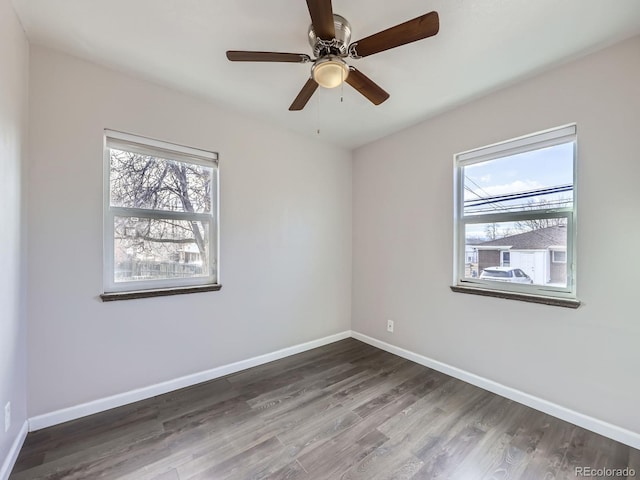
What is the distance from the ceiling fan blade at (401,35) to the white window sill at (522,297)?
1.93 meters

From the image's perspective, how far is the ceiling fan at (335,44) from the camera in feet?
4.14

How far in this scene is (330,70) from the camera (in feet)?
4.88

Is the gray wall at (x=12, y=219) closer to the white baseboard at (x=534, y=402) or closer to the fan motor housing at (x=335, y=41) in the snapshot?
the fan motor housing at (x=335, y=41)

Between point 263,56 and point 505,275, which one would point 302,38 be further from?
point 505,275

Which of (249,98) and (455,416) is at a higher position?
(249,98)

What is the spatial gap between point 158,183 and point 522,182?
299 cm

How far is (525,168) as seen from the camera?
2.26 metres

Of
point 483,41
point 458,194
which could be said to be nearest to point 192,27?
point 483,41

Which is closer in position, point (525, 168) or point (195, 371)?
point (525, 168)

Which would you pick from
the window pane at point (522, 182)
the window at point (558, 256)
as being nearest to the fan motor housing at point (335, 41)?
the window pane at point (522, 182)

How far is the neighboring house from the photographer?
2066 millimetres

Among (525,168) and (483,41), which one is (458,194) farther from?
(483,41)

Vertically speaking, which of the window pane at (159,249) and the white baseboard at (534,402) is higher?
the window pane at (159,249)

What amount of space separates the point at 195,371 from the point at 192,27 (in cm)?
256
